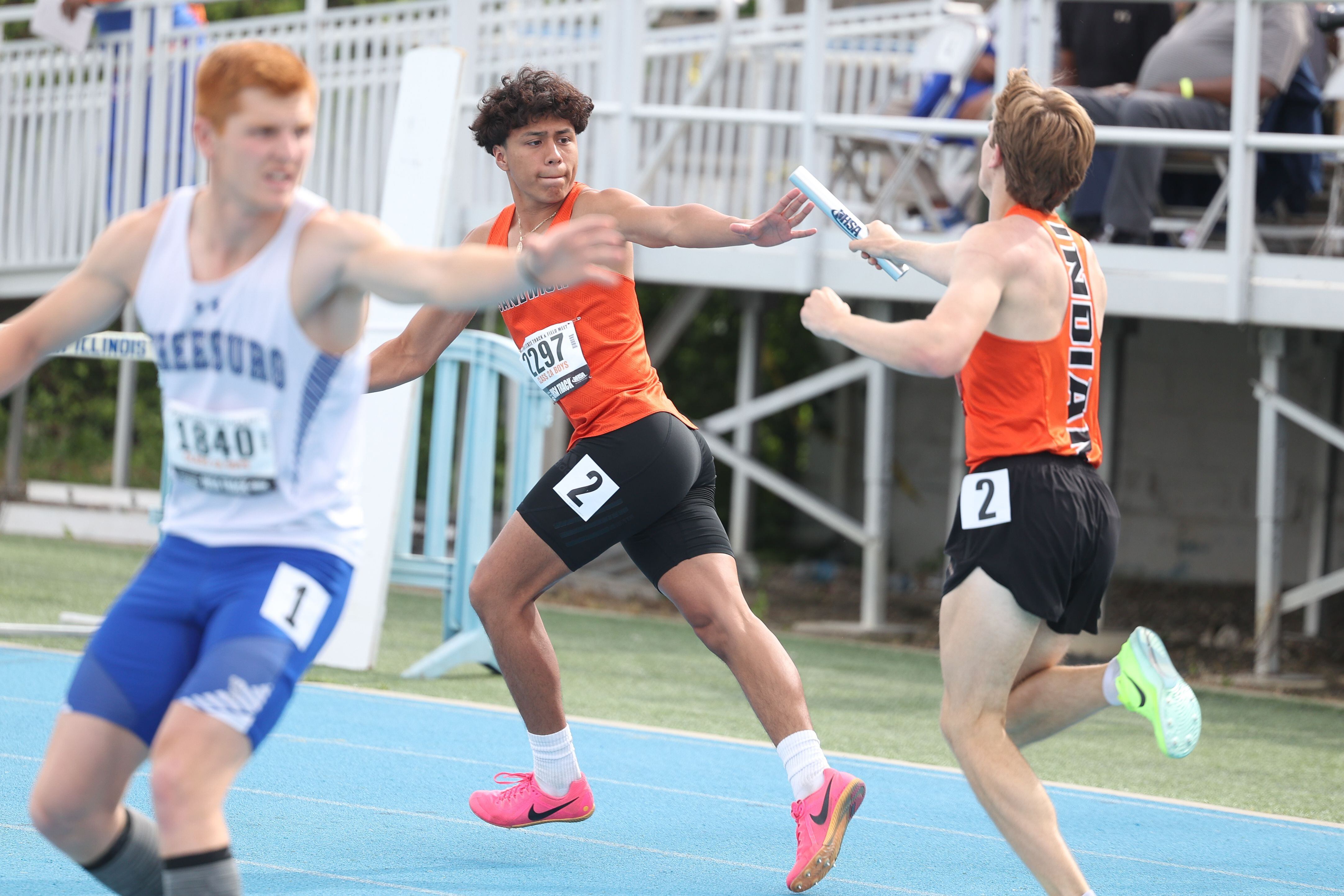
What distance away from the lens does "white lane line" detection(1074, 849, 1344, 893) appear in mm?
4855

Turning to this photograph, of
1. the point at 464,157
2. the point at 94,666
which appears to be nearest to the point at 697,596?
the point at 94,666

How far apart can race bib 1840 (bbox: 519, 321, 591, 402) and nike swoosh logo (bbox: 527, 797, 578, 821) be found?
126 cm

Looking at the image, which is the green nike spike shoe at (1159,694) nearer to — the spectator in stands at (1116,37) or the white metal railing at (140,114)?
the spectator in stands at (1116,37)

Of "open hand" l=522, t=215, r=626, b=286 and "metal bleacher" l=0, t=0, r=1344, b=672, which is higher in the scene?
"metal bleacher" l=0, t=0, r=1344, b=672

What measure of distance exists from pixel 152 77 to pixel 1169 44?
7.36 metres

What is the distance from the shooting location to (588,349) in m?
4.77

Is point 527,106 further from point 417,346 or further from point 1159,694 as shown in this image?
point 1159,694

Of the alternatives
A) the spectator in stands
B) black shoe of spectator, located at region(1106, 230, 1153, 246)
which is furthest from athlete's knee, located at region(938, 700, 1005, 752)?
the spectator in stands

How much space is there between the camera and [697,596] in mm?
4715

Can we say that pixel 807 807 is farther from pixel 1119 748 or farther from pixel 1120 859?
pixel 1119 748

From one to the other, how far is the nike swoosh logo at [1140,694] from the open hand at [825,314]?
3.63 feet

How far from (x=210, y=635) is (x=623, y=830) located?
2.41 m

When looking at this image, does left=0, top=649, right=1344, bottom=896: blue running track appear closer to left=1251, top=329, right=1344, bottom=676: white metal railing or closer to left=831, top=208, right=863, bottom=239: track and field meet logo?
left=831, top=208, right=863, bottom=239: track and field meet logo

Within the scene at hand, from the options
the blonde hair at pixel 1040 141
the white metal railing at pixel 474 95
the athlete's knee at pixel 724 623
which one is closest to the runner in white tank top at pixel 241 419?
the blonde hair at pixel 1040 141
